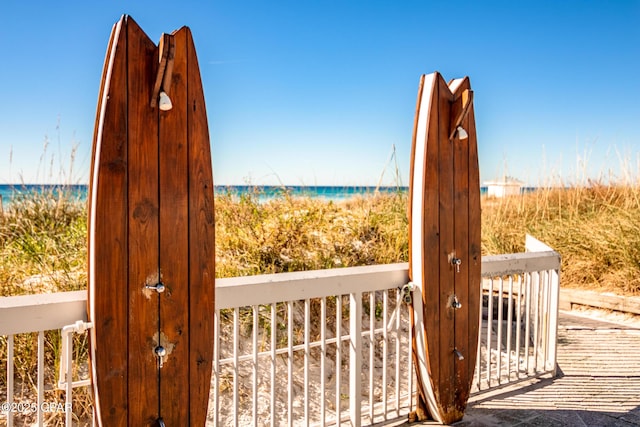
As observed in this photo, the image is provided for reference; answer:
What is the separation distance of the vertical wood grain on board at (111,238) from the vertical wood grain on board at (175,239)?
13 cm

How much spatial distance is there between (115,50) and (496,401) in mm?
2684

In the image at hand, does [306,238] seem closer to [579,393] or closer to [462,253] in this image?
[462,253]

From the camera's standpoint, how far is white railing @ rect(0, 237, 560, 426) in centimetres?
152

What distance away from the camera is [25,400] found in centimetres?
247

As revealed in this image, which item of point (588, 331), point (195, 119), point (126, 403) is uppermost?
point (195, 119)

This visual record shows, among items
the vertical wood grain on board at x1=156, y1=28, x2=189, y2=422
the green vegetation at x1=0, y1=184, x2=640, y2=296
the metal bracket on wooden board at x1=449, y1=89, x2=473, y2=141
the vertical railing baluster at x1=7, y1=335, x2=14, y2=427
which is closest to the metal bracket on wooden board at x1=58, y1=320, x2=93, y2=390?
the vertical railing baluster at x1=7, y1=335, x2=14, y2=427

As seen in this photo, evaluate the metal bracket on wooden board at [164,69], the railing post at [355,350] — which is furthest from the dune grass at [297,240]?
the metal bracket on wooden board at [164,69]

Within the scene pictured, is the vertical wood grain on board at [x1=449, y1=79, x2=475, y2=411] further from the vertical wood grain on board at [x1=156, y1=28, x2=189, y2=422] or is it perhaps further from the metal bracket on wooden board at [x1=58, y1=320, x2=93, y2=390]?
the metal bracket on wooden board at [x1=58, y1=320, x2=93, y2=390]

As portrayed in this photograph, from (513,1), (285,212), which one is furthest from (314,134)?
(285,212)

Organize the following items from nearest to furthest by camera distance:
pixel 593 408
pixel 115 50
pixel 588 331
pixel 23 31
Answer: pixel 115 50 < pixel 593 408 < pixel 588 331 < pixel 23 31

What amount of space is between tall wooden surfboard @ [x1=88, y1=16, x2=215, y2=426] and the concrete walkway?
5.14 ft

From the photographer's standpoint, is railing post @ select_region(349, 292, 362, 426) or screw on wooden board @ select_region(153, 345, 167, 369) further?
railing post @ select_region(349, 292, 362, 426)

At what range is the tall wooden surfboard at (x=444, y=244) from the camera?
2281mm

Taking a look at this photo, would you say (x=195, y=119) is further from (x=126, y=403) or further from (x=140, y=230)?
(x=126, y=403)
